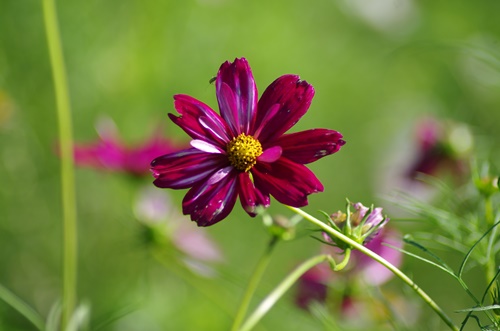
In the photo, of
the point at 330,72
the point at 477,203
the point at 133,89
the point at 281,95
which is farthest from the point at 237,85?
the point at 330,72

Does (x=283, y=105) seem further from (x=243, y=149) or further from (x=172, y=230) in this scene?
(x=172, y=230)

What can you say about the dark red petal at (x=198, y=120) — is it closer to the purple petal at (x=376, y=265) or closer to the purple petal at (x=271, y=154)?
the purple petal at (x=271, y=154)

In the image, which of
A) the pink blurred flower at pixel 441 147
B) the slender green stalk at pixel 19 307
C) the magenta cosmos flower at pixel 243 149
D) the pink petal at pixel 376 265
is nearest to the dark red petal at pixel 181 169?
the magenta cosmos flower at pixel 243 149

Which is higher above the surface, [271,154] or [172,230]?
[271,154]

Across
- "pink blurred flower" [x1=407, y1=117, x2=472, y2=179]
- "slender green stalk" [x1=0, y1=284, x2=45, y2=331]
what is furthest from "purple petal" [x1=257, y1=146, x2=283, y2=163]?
"pink blurred flower" [x1=407, y1=117, x2=472, y2=179]

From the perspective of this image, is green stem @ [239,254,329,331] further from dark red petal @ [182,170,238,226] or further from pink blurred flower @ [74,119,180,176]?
pink blurred flower @ [74,119,180,176]

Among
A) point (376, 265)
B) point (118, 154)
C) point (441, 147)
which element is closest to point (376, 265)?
point (376, 265)

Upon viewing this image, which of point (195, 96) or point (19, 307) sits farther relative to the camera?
point (195, 96)
